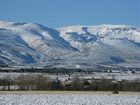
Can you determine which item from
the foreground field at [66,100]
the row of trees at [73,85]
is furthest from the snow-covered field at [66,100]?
the row of trees at [73,85]

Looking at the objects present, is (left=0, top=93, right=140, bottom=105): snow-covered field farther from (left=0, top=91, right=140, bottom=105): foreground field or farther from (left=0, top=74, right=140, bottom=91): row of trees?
(left=0, top=74, right=140, bottom=91): row of trees

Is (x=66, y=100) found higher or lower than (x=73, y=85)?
lower

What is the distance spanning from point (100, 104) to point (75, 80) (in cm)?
4972

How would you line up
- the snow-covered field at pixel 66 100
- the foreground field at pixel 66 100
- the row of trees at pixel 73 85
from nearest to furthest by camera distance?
the snow-covered field at pixel 66 100 < the foreground field at pixel 66 100 < the row of trees at pixel 73 85

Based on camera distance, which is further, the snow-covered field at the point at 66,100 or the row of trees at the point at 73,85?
the row of trees at the point at 73,85

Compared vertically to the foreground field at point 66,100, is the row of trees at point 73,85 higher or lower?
higher

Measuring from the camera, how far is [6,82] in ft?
298

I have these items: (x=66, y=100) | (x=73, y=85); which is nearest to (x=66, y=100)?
(x=66, y=100)

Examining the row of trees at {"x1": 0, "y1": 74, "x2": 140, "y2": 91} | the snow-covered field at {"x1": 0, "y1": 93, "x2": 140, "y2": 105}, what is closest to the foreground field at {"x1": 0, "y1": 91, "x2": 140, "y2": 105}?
the snow-covered field at {"x1": 0, "y1": 93, "x2": 140, "y2": 105}

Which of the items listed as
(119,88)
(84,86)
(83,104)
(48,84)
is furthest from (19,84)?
(83,104)

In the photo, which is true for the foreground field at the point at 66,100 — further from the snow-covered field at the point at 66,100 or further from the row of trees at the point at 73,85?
the row of trees at the point at 73,85

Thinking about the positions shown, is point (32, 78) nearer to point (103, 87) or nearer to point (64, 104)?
point (103, 87)

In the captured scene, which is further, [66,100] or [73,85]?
[73,85]

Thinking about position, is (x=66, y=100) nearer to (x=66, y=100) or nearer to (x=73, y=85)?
(x=66, y=100)
